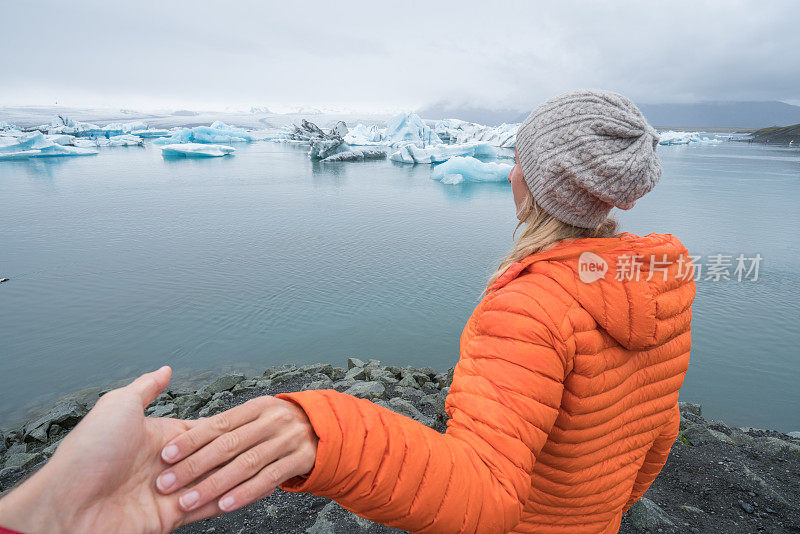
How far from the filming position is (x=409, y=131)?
106 feet

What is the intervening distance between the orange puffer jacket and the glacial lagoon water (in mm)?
873

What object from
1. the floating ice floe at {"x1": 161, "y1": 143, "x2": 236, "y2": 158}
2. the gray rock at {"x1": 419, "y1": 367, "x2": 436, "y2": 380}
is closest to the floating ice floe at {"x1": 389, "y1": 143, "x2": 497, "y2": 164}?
the floating ice floe at {"x1": 161, "y1": 143, "x2": 236, "y2": 158}

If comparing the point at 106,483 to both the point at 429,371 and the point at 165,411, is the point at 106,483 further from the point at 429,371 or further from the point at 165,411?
the point at 429,371

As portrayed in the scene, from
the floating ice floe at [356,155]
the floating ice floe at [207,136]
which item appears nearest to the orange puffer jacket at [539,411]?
the floating ice floe at [356,155]

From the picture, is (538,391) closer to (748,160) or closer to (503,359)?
(503,359)

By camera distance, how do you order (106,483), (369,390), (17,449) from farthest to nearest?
(369,390) < (17,449) < (106,483)

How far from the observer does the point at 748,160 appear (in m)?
24.9

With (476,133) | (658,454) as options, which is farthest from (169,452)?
(476,133)

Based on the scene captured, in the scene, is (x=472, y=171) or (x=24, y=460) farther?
(x=472, y=171)

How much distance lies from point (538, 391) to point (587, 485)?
1.49ft

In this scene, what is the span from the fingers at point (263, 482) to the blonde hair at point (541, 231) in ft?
2.15

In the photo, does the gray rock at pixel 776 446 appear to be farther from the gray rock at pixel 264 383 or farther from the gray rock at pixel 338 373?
the gray rock at pixel 264 383

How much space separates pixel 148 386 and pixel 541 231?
94cm

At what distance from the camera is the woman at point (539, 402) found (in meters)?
0.64
